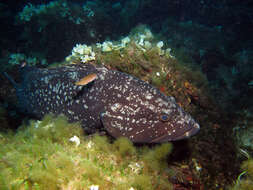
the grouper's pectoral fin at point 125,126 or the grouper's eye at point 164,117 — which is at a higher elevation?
the grouper's eye at point 164,117

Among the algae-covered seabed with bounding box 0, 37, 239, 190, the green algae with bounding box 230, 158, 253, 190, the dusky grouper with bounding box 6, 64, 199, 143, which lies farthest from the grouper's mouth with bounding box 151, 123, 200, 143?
Answer: the green algae with bounding box 230, 158, 253, 190

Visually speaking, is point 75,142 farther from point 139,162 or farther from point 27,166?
point 139,162

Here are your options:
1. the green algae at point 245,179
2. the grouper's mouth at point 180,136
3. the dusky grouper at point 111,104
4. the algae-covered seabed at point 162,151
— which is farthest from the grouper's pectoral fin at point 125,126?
the green algae at point 245,179

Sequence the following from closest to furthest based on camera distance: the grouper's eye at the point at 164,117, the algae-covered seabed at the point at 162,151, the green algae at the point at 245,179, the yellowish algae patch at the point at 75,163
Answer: the yellowish algae patch at the point at 75,163 → the algae-covered seabed at the point at 162,151 → the green algae at the point at 245,179 → the grouper's eye at the point at 164,117

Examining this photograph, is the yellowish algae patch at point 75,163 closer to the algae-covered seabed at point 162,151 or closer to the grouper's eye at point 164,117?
the algae-covered seabed at point 162,151

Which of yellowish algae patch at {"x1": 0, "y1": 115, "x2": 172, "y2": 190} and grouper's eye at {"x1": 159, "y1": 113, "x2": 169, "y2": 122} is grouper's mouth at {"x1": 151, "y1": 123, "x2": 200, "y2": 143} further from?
grouper's eye at {"x1": 159, "y1": 113, "x2": 169, "y2": 122}

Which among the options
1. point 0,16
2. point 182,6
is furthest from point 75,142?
point 182,6

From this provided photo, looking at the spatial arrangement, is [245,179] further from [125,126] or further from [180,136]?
[125,126]

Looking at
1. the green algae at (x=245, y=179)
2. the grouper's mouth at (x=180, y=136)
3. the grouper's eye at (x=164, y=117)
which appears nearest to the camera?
the green algae at (x=245, y=179)
